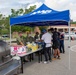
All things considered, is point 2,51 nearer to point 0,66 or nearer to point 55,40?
point 0,66

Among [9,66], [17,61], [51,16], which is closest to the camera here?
[9,66]

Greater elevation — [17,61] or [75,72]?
[17,61]

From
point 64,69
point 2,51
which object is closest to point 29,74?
point 64,69

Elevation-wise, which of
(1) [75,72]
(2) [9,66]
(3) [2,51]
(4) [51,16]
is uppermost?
(4) [51,16]

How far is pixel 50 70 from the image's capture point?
9297mm

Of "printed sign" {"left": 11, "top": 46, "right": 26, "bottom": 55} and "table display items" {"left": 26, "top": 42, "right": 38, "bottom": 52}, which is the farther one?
"table display items" {"left": 26, "top": 42, "right": 38, "bottom": 52}

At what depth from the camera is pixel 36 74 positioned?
27.8 feet

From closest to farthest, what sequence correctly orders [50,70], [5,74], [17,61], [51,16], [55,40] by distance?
[5,74] → [17,61] → [50,70] → [51,16] → [55,40]

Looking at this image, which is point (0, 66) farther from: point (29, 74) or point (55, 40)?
point (55, 40)

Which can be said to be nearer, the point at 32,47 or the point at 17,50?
the point at 17,50

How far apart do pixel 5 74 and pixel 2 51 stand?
0.67m

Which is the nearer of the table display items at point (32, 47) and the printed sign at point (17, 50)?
the printed sign at point (17, 50)

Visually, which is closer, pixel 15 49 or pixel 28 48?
pixel 15 49

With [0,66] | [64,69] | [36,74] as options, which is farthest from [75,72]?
[0,66]
